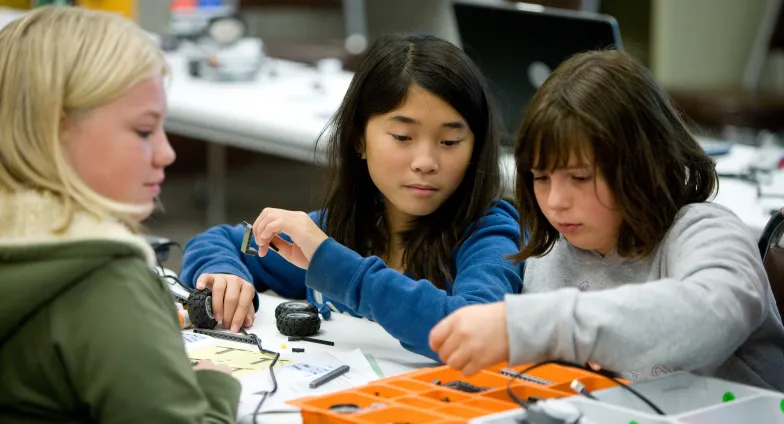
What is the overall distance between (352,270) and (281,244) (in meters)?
0.18

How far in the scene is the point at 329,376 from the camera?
5.27ft

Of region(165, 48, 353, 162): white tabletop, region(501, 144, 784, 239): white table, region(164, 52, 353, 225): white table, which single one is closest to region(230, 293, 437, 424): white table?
region(501, 144, 784, 239): white table

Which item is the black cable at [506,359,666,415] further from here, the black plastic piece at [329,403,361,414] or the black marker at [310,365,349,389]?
the black marker at [310,365,349,389]

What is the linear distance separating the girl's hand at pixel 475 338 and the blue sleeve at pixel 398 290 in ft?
1.12

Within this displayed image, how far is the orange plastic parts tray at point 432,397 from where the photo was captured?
1305 millimetres

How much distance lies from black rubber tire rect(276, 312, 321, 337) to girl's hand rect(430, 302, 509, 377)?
0.52m

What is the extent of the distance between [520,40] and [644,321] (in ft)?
5.95

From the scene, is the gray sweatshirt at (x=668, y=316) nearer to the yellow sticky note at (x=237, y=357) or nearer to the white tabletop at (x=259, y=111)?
the yellow sticky note at (x=237, y=357)

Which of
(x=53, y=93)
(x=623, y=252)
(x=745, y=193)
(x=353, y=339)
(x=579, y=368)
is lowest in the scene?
(x=745, y=193)


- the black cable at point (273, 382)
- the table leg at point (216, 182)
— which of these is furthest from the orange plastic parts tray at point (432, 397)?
the table leg at point (216, 182)

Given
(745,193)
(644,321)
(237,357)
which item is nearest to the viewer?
(644,321)

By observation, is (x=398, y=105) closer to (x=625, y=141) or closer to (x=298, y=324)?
(x=298, y=324)

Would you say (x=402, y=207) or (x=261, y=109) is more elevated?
(x=402, y=207)

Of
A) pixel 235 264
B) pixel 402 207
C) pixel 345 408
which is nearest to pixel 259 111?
pixel 235 264
